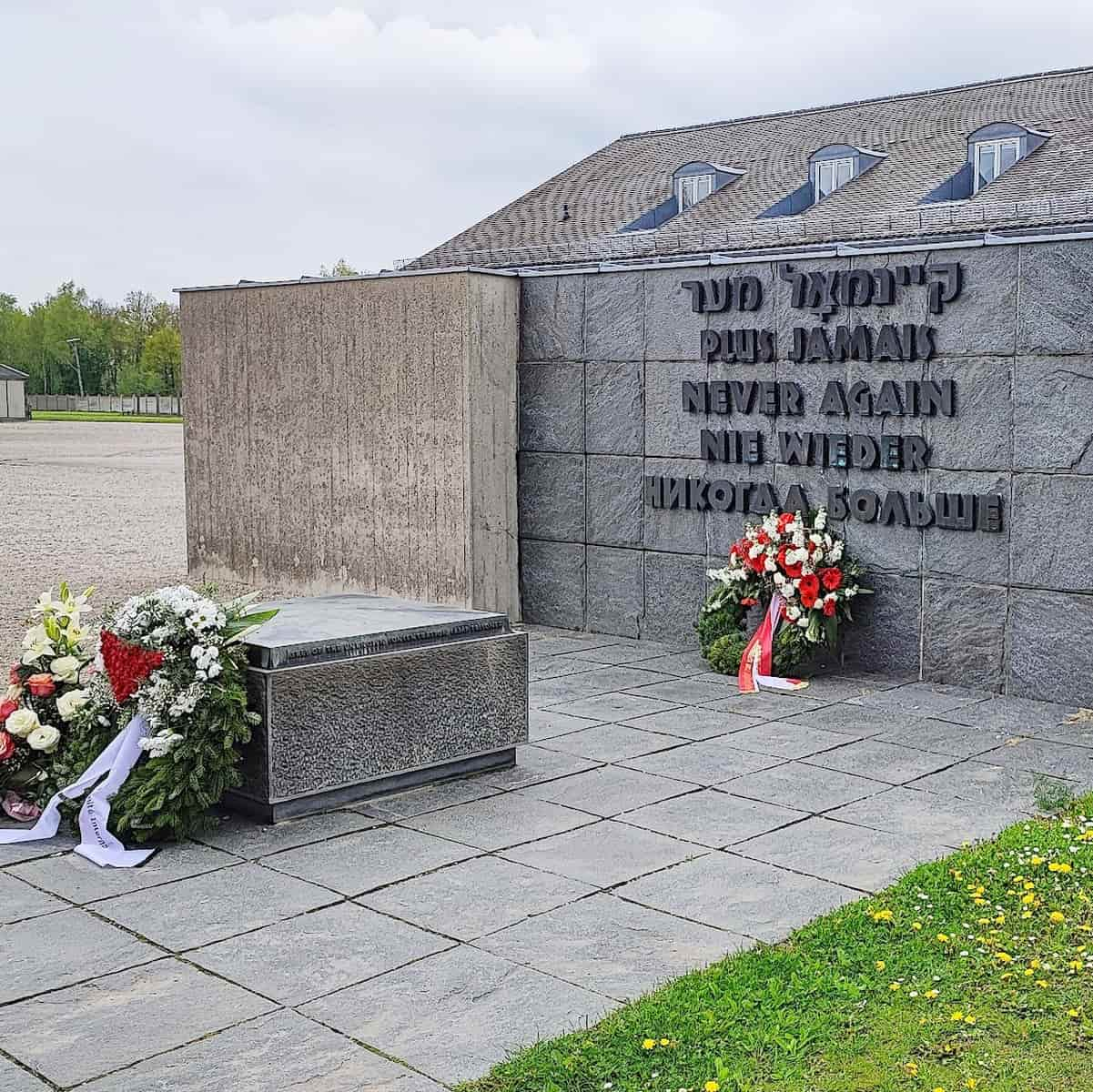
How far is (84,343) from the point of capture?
277 feet

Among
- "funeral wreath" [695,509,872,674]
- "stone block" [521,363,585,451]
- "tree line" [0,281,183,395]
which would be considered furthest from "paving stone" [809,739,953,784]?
"tree line" [0,281,183,395]

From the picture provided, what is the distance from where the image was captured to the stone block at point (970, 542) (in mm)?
7547

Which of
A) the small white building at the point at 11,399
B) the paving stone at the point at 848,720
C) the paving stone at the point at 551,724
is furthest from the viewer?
the small white building at the point at 11,399

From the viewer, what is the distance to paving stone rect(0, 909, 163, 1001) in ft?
12.8

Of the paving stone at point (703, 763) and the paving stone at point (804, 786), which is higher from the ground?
the paving stone at point (703, 763)

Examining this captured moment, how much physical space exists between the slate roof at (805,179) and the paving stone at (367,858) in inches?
825

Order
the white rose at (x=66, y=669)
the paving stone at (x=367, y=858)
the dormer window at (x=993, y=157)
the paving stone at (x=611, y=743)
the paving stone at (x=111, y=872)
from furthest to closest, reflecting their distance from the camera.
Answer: the dormer window at (x=993, y=157) < the paving stone at (x=611, y=743) < the white rose at (x=66, y=669) < the paving stone at (x=367, y=858) < the paving stone at (x=111, y=872)

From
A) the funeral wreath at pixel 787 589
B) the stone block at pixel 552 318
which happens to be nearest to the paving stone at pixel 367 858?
the funeral wreath at pixel 787 589

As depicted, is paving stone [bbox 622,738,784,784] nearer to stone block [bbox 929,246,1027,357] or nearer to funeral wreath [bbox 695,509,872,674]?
funeral wreath [bbox 695,509,872,674]

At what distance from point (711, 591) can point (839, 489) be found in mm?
1035

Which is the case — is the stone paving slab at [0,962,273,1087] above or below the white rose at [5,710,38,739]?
below

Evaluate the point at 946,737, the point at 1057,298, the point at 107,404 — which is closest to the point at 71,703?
the point at 946,737

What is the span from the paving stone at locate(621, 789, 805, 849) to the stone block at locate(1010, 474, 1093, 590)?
2613 mm

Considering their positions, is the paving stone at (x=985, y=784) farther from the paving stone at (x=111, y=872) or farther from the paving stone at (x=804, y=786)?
the paving stone at (x=111, y=872)
